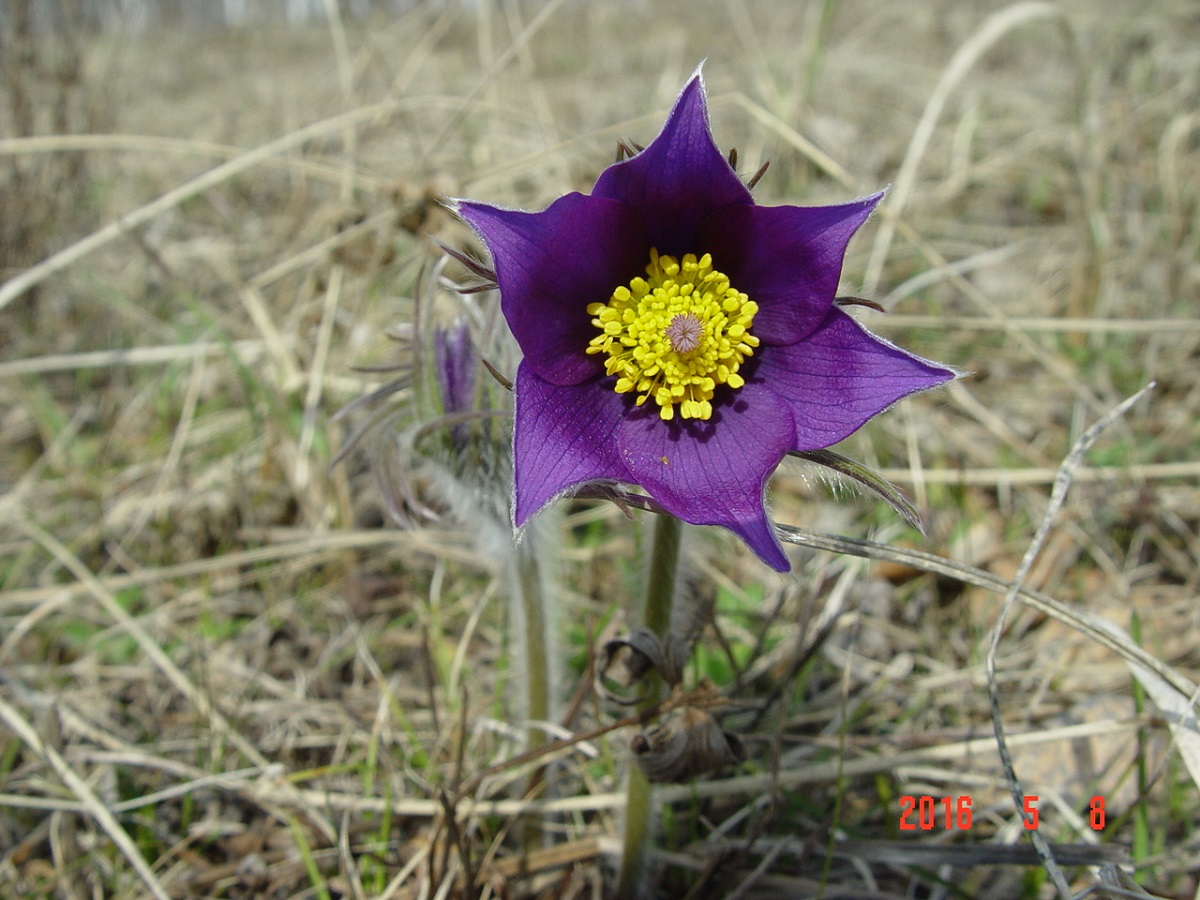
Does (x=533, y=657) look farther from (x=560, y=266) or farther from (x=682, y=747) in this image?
(x=560, y=266)

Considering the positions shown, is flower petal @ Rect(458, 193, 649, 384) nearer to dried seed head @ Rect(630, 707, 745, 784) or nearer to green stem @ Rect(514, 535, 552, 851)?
green stem @ Rect(514, 535, 552, 851)

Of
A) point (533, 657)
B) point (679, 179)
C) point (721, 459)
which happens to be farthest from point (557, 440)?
point (533, 657)

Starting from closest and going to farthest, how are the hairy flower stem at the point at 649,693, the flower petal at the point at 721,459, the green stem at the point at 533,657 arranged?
1. the flower petal at the point at 721,459
2. the hairy flower stem at the point at 649,693
3. the green stem at the point at 533,657

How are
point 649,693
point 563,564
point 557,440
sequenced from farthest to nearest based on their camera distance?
point 563,564, point 649,693, point 557,440

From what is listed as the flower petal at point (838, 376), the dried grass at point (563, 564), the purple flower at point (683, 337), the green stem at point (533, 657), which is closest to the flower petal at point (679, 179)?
the purple flower at point (683, 337)

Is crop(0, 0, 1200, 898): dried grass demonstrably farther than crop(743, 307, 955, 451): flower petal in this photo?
Yes

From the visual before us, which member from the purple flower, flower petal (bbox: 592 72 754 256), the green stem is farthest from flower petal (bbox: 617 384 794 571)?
the green stem
